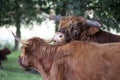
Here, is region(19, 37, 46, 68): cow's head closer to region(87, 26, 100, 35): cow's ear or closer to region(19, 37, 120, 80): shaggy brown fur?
region(19, 37, 120, 80): shaggy brown fur

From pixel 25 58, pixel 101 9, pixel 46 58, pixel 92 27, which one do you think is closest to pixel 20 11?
pixel 101 9

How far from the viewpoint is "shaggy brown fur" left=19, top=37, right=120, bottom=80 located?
202 inches

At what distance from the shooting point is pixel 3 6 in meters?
21.9

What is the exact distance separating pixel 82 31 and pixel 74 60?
8.43ft

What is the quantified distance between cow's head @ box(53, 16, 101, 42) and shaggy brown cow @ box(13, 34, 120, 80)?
2116 millimetres

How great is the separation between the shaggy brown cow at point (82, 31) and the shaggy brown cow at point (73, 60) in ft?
6.49

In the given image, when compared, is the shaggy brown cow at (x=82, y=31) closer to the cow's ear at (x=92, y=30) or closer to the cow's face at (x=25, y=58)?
the cow's ear at (x=92, y=30)

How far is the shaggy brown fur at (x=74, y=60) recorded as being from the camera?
5.13 m

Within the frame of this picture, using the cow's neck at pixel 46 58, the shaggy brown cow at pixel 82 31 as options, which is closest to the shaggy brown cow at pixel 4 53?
the shaggy brown cow at pixel 82 31

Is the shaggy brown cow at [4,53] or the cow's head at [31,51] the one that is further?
the shaggy brown cow at [4,53]

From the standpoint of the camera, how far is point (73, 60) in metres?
5.29

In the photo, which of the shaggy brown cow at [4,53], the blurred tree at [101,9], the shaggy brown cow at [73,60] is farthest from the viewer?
the shaggy brown cow at [4,53]

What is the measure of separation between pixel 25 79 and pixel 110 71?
441 inches

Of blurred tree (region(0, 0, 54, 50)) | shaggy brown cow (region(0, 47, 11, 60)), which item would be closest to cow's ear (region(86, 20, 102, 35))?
blurred tree (region(0, 0, 54, 50))
